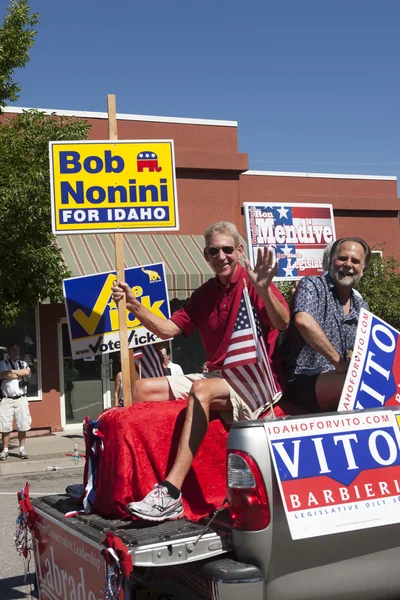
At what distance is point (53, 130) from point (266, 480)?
39.0 ft

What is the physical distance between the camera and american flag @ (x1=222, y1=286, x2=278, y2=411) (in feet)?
13.3

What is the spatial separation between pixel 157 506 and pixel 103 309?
547 cm

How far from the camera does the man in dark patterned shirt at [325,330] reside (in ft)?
13.6

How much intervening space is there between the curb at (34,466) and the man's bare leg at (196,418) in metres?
9.14

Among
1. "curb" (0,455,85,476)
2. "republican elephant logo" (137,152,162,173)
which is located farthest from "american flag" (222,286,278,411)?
"curb" (0,455,85,476)

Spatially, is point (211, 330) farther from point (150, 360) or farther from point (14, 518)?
point (14, 518)

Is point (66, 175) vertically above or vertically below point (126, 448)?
above

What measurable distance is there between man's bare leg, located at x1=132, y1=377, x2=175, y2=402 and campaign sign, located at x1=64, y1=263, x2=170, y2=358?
3716 millimetres

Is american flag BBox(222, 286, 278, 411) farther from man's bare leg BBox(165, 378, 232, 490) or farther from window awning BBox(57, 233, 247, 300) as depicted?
window awning BBox(57, 233, 247, 300)

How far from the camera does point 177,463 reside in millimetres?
3695

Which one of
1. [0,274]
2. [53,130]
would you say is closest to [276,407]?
[0,274]

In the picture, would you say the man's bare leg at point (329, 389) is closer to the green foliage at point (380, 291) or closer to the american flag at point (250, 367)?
the american flag at point (250, 367)

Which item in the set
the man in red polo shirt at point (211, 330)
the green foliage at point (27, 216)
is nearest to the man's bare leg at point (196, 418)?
the man in red polo shirt at point (211, 330)

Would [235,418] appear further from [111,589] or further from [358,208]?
[358,208]
